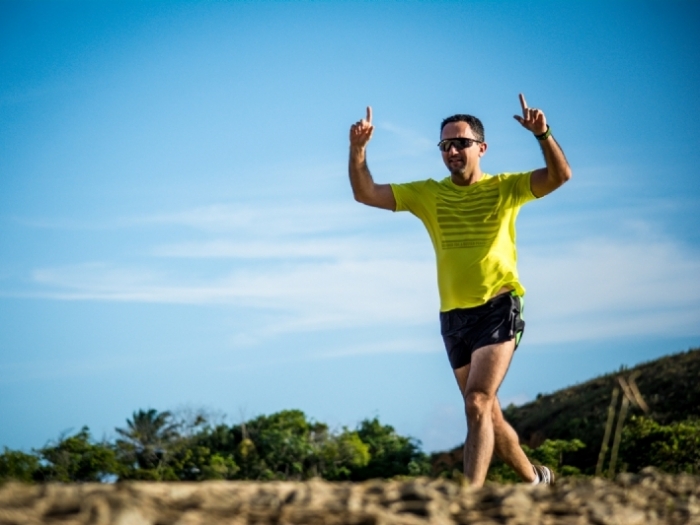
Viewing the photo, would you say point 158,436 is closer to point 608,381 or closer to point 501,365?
point 608,381

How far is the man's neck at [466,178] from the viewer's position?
6.95m

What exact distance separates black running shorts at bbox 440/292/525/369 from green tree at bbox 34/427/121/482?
2327cm

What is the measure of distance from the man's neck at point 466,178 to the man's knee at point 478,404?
1.54 meters

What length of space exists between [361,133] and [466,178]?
2.71 ft

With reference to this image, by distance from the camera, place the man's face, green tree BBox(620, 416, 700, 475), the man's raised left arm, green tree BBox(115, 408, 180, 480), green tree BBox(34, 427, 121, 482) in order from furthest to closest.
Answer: green tree BBox(115, 408, 180, 480), green tree BBox(34, 427, 121, 482), green tree BBox(620, 416, 700, 475), the man's face, the man's raised left arm

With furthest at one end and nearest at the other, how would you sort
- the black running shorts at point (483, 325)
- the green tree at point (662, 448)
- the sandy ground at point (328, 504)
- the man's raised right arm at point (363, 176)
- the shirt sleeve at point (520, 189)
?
the green tree at point (662, 448) < the man's raised right arm at point (363, 176) < the shirt sleeve at point (520, 189) < the black running shorts at point (483, 325) < the sandy ground at point (328, 504)

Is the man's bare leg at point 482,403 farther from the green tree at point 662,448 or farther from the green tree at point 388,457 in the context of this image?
the green tree at point 388,457

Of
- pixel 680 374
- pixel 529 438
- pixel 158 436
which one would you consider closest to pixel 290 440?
pixel 158 436

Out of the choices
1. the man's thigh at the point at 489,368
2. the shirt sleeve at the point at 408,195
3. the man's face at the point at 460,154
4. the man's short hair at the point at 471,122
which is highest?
the man's short hair at the point at 471,122

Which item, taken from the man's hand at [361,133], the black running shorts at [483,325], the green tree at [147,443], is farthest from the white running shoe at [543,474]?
the green tree at [147,443]

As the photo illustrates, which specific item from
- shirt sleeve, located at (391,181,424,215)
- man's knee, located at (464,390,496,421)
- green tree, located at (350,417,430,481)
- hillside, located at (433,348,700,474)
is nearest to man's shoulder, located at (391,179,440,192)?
shirt sleeve, located at (391,181,424,215)

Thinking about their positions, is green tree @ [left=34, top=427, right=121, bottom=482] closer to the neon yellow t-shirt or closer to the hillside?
the hillside

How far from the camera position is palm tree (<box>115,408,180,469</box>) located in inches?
1597

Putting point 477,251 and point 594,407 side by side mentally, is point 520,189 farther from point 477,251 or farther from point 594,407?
point 594,407
